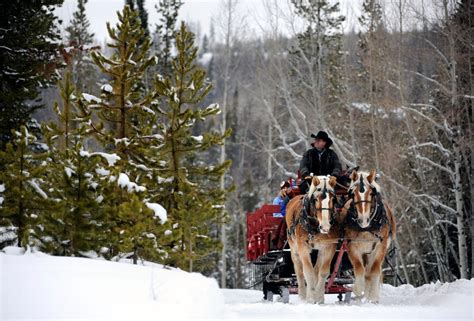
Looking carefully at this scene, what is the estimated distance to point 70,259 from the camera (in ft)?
26.3

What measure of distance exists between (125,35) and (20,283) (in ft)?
30.4

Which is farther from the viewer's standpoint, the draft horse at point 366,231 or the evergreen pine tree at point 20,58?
the evergreen pine tree at point 20,58

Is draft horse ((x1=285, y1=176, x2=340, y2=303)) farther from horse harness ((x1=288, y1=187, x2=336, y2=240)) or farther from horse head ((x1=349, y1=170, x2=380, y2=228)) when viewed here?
horse head ((x1=349, y1=170, x2=380, y2=228))

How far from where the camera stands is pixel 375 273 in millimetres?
11227

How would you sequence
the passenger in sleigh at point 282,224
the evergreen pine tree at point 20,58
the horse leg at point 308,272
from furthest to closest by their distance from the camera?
1. the evergreen pine tree at point 20,58
2. the passenger in sleigh at point 282,224
3. the horse leg at point 308,272

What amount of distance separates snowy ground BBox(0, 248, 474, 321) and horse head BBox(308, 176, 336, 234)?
1872 mm

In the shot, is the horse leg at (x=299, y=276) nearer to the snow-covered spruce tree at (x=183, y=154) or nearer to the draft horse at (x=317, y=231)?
the draft horse at (x=317, y=231)

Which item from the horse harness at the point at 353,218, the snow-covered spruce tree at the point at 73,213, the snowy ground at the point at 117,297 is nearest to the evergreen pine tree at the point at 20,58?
the snow-covered spruce tree at the point at 73,213

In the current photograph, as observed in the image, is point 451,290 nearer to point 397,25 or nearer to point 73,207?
point 73,207

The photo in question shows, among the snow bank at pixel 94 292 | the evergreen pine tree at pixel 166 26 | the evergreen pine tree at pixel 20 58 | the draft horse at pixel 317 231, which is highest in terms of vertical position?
the evergreen pine tree at pixel 166 26

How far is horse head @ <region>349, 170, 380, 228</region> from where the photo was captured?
1066 centimetres

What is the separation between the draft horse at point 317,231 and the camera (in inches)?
423

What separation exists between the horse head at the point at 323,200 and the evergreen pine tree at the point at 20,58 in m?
9.23

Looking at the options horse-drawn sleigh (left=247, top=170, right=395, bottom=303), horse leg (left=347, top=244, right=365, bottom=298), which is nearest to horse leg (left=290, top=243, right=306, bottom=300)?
horse-drawn sleigh (left=247, top=170, right=395, bottom=303)
